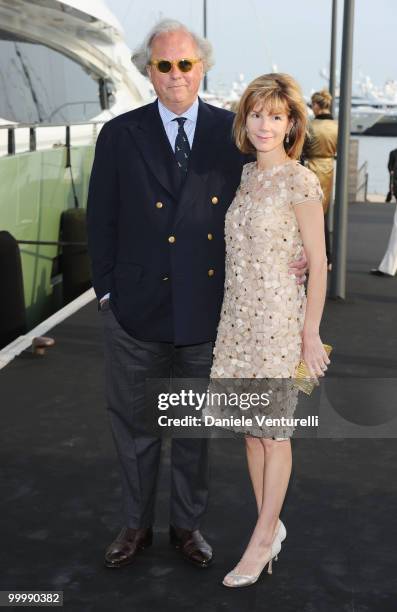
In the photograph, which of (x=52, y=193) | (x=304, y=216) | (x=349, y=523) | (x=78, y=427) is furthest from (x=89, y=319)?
(x=304, y=216)

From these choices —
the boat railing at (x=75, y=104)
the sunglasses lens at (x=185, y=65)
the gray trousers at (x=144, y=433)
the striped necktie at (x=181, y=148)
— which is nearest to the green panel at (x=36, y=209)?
the gray trousers at (x=144, y=433)

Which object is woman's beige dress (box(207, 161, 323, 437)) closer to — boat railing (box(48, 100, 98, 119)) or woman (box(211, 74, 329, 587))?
woman (box(211, 74, 329, 587))

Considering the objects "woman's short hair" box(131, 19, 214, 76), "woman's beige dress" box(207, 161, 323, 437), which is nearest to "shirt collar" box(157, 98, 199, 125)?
"woman's short hair" box(131, 19, 214, 76)

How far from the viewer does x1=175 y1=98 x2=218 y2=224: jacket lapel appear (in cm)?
378

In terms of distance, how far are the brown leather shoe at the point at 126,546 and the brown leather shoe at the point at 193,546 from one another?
136mm

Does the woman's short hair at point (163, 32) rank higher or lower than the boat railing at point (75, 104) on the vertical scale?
lower

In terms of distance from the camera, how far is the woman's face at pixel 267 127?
11.7ft

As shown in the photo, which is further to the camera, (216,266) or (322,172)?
(322,172)

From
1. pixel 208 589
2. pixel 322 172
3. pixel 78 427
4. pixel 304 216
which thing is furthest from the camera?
pixel 322 172

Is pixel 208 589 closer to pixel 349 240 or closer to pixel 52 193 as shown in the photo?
pixel 52 193

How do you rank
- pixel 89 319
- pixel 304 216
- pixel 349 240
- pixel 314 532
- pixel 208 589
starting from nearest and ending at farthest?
pixel 304 216
pixel 208 589
pixel 314 532
pixel 89 319
pixel 349 240

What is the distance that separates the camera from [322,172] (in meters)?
11.0

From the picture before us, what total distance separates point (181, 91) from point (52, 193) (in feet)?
28.8

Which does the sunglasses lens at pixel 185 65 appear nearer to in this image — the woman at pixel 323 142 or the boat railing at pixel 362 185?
the woman at pixel 323 142
